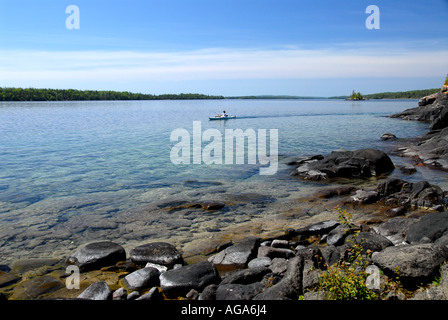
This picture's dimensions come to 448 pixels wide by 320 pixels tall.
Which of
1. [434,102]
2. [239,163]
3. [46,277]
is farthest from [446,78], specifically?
[46,277]

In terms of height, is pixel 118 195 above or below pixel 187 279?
above

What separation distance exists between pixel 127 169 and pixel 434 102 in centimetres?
6171

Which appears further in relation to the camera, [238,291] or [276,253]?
[276,253]

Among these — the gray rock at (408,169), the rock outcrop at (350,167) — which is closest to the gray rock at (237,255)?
the rock outcrop at (350,167)

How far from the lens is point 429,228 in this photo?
9.55 meters

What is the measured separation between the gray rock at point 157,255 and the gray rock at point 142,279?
0.81 meters

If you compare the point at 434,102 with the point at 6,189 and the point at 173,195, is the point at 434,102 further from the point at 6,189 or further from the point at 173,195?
the point at 6,189

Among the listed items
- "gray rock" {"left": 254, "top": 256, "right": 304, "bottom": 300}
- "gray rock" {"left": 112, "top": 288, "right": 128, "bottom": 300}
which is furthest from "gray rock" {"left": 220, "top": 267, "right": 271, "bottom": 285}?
"gray rock" {"left": 112, "top": 288, "right": 128, "bottom": 300}

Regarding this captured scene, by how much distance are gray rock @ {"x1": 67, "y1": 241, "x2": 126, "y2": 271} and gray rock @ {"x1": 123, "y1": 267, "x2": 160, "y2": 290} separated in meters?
1.29

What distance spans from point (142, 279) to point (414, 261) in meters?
6.02

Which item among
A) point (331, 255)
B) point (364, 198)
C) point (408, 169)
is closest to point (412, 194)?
point (364, 198)

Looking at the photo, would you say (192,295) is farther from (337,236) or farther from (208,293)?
(337,236)

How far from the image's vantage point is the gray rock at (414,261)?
654 cm
